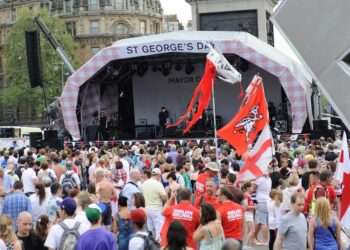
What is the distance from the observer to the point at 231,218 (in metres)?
8.26

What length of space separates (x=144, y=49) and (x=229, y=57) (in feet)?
10.9

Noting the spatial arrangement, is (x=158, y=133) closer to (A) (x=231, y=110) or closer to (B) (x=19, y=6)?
(A) (x=231, y=110)

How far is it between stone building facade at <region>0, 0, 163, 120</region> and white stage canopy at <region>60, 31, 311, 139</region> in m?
59.5

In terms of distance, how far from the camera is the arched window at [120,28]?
92125 millimetres

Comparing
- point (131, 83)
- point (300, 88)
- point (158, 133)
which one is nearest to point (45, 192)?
point (300, 88)

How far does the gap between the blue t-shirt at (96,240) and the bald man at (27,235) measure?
2.72ft

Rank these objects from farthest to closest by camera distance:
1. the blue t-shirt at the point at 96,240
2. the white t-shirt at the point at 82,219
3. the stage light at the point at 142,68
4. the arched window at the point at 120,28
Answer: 1. the arched window at the point at 120,28
2. the stage light at the point at 142,68
3. the white t-shirt at the point at 82,219
4. the blue t-shirt at the point at 96,240

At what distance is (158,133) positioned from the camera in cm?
3250

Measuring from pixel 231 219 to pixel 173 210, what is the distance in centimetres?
65

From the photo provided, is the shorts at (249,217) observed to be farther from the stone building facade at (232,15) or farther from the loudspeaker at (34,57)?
the stone building facade at (232,15)

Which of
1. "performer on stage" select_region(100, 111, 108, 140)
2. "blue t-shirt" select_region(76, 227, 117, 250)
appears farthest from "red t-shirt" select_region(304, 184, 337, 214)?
"performer on stage" select_region(100, 111, 108, 140)

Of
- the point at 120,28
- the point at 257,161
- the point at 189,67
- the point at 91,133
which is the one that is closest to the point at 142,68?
the point at 189,67

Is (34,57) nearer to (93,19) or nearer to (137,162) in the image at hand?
(137,162)

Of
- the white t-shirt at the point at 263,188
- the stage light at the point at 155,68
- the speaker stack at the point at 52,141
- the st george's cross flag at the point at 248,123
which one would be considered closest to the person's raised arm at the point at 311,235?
the white t-shirt at the point at 263,188
